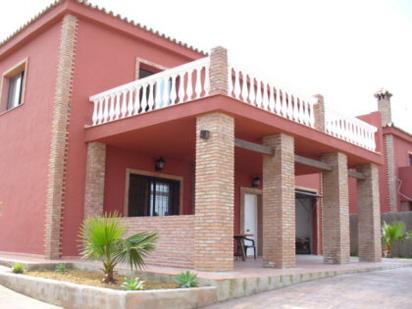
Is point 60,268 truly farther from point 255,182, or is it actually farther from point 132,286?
point 255,182

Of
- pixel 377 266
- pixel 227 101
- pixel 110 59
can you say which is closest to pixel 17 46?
pixel 110 59

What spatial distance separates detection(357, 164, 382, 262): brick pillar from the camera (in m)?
13.4

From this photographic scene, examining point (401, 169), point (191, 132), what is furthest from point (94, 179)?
point (401, 169)

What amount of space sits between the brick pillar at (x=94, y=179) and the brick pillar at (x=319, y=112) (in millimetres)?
5108

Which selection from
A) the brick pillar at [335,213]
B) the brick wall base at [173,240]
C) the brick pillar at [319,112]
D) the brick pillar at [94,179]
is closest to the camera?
the brick wall base at [173,240]

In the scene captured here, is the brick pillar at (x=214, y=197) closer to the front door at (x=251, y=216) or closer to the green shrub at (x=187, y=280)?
the green shrub at (x=187, y=280)

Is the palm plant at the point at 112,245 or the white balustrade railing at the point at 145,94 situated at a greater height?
the white balustrade railing at the point at 145,94

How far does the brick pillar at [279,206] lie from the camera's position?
9.82 meters

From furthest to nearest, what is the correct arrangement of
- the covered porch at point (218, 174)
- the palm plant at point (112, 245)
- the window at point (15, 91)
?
1. the window at point (15, 91)
2. the covered porch at point (218, 174)
3. the palm plant at point (112, 245)

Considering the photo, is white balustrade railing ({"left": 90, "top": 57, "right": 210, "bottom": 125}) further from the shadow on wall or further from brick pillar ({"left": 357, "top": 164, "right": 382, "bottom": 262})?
the shadow on wall

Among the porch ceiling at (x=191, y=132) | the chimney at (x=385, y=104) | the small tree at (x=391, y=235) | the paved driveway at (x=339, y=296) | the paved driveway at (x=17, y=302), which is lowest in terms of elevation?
the paved driveway at (x=17, y=302)

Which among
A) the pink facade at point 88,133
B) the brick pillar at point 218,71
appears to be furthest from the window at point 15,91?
the brick pillar at point 218,71

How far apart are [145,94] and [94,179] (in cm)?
243

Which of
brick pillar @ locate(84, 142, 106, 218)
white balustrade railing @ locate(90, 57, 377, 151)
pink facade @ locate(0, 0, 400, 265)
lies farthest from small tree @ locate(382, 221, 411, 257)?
brick pillar @ locate(84, 142, 106, 218)
